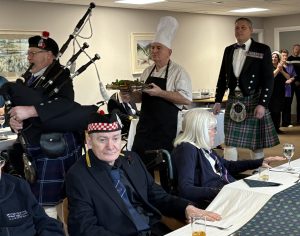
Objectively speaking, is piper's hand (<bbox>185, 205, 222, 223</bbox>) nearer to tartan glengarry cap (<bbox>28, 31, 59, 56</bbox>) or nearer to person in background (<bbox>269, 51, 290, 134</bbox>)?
tartan glengarry cap (<bbox>28, 31, 59, 56</bbox>)

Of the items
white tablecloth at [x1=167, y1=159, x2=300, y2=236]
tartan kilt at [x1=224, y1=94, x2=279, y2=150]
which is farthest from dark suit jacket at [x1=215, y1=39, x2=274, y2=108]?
white tablecloth at [x1=167, y1=159, x2=300, y2=236]

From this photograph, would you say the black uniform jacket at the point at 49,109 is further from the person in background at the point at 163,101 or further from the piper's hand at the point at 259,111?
the piper's hand at the point at 259,111

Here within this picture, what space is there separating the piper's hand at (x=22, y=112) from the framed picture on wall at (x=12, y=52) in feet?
11.9

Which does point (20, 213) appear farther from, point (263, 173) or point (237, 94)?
point (237, 94)

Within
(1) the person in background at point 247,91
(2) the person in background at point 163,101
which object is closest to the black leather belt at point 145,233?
(2) the person in background at point 163,101

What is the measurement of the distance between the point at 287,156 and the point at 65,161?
1.23 meters

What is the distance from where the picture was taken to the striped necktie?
2.07m

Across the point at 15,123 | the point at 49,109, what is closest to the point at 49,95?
the point at 49,109

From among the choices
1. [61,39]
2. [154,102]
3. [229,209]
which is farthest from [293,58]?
[229,209]

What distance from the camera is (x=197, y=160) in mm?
2461

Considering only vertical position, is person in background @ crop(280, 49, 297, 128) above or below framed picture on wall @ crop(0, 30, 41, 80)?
below

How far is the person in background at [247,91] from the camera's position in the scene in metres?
3.87

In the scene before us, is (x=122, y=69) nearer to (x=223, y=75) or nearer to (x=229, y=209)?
(x=223, y=75)

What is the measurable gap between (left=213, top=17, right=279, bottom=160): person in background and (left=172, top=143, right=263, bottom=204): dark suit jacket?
1.43 meters
